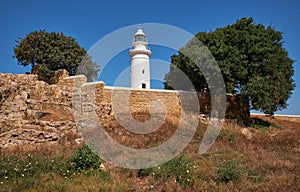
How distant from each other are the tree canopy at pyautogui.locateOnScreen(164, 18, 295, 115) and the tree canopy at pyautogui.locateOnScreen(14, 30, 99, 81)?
9230 mm

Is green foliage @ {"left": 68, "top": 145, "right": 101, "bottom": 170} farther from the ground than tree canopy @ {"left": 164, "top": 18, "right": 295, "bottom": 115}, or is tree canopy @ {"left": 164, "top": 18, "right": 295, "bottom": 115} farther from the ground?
tree canopy @ {"left": 164, "top": 18, "right": 295, "bottom": 115}

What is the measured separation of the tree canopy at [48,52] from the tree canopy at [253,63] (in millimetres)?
9230

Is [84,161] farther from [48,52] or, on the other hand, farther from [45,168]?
[48,52]

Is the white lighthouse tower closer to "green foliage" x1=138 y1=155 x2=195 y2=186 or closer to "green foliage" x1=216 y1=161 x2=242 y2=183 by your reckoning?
"green foliage" x1=138 y1=155 x2=195 y2=186

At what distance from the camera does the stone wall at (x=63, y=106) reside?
11.5 metres

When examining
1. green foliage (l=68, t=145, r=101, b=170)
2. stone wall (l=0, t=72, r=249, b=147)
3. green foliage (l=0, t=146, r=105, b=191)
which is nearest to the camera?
green foliage (l=0, t=146, r=105, b=191)

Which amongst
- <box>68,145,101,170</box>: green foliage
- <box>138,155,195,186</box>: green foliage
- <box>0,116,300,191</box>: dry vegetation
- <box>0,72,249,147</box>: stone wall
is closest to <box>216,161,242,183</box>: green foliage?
<box>0,116,300,191</box>: dry vegetation

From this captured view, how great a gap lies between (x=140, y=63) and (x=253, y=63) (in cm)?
1121

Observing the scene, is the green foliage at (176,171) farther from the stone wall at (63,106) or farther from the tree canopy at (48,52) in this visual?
the tree canopy at (48,52)

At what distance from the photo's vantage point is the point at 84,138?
11492mm

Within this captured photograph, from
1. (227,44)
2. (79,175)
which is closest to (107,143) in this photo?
(79,175)

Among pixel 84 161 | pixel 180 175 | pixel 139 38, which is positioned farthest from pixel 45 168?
pixel 139 38

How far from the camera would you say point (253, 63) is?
19.0 metres

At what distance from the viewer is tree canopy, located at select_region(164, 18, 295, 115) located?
18.5 metres
